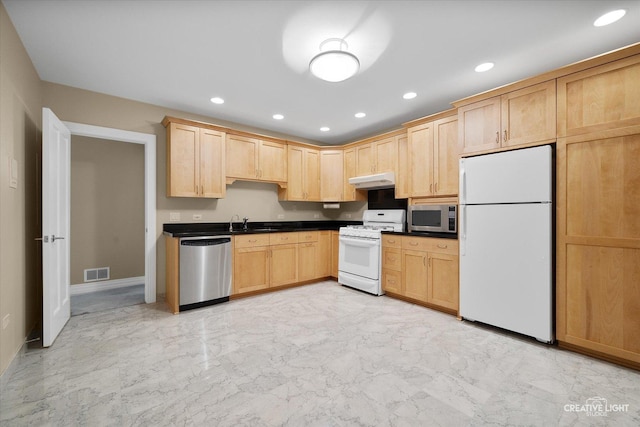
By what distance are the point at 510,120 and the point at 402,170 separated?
5.20 feet

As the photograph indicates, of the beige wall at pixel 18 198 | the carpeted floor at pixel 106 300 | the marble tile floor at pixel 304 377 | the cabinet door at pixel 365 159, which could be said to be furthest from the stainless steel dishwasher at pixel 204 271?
the cabinet door at pixel 365 159

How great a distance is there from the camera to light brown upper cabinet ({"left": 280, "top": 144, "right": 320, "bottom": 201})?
4805 millimetres

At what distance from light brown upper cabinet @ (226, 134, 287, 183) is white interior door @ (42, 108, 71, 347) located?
1839 mm

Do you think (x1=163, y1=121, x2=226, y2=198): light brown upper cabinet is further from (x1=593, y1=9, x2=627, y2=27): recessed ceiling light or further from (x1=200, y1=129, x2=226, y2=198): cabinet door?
(x1=593, y1=9, x2=627, y2=27): recessed ceiling light

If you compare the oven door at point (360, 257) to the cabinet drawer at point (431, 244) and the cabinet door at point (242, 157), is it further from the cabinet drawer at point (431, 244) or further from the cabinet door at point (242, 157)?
the cabinet door at point (242, 157)

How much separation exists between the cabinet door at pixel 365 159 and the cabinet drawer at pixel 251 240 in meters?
1.98

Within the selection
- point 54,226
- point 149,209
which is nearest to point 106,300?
point 149,209

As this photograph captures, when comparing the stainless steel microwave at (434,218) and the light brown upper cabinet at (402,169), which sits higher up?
the light brown upper cabinet at (402,169)

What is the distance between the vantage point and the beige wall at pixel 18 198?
78.0 inches

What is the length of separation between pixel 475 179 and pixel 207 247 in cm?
317

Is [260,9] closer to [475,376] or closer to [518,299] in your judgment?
[475,376]

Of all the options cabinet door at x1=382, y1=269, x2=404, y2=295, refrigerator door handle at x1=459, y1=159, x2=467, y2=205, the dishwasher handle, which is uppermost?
refrigerator door handle at x1=459, y1=159, x2=467, y2=205

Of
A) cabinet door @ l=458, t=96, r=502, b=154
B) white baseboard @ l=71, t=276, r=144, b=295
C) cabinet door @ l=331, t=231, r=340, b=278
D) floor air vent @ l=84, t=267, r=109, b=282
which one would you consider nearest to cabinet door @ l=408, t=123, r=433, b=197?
cabinet door @ l=458, t=96, r=502, b=154

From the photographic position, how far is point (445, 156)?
3471 millimetres
